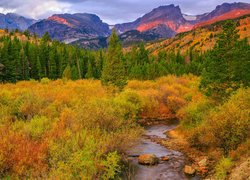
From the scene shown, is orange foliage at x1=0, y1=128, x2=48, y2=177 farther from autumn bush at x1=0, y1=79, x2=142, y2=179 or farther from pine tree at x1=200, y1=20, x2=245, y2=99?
pine tree at x1=200, y1=20, x2=245, y2=99

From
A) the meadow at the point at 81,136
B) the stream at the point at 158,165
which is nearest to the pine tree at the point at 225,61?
the meadow at the point at 81,136

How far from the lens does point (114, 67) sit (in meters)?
54.5

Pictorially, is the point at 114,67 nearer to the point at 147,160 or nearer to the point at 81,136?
the point at 147,160

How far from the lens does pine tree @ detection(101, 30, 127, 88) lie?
53.7m

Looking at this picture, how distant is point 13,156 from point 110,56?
37159mm

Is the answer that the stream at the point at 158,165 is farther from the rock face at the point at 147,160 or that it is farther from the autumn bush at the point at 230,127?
the autumn bush at the point at 230,127

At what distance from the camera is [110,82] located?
5362 centimetres

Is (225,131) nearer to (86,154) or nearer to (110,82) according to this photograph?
(86,154)

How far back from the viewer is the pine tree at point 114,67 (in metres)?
53.7

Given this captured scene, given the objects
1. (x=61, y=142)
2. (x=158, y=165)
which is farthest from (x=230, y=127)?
(x=61, y=142)

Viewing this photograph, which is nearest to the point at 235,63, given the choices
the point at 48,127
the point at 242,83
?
the point at 242,83

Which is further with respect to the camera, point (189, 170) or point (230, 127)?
point (230, 127)

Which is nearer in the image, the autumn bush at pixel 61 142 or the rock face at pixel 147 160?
the autumn bush at pixel 61 142

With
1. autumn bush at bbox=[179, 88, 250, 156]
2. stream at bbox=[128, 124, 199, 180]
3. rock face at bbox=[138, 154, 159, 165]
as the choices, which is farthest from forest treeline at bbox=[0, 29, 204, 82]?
rock face at bbox=[138, 154, 159, 165]
